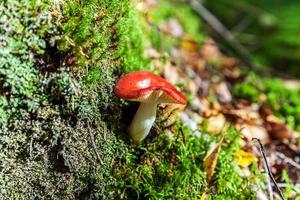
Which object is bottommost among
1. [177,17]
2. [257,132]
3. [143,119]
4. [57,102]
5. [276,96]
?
[276,96]

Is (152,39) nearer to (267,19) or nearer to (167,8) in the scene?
(167,8)

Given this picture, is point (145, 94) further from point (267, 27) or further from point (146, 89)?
point (267, 27)

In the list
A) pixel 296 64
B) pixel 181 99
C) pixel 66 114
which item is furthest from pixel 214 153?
pixel 296 64

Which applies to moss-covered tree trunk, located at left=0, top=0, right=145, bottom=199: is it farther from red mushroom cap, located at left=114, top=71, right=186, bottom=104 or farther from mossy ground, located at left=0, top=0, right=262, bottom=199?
red mushroom cap, located at left=114, top=71, right=186, bottom=104

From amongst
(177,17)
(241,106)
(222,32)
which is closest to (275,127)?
(241,106)

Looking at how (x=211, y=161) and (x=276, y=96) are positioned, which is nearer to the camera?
(x=211, y=161)

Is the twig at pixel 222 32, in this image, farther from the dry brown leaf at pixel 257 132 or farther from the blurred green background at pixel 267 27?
the dry brown leaf at pixel 257 132

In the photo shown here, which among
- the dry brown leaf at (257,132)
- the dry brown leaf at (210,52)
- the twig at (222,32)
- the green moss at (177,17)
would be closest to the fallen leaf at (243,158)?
the dry brown leaf at (257,132)

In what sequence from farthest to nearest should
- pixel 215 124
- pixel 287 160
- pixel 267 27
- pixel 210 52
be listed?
pixel 267 27, pixel 210 52, pixel 215 124, pixel 287 160

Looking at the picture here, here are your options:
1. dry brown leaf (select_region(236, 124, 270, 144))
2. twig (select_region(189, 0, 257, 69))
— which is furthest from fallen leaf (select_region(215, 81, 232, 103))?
twig (select_region(189, 0, 257, 69))
